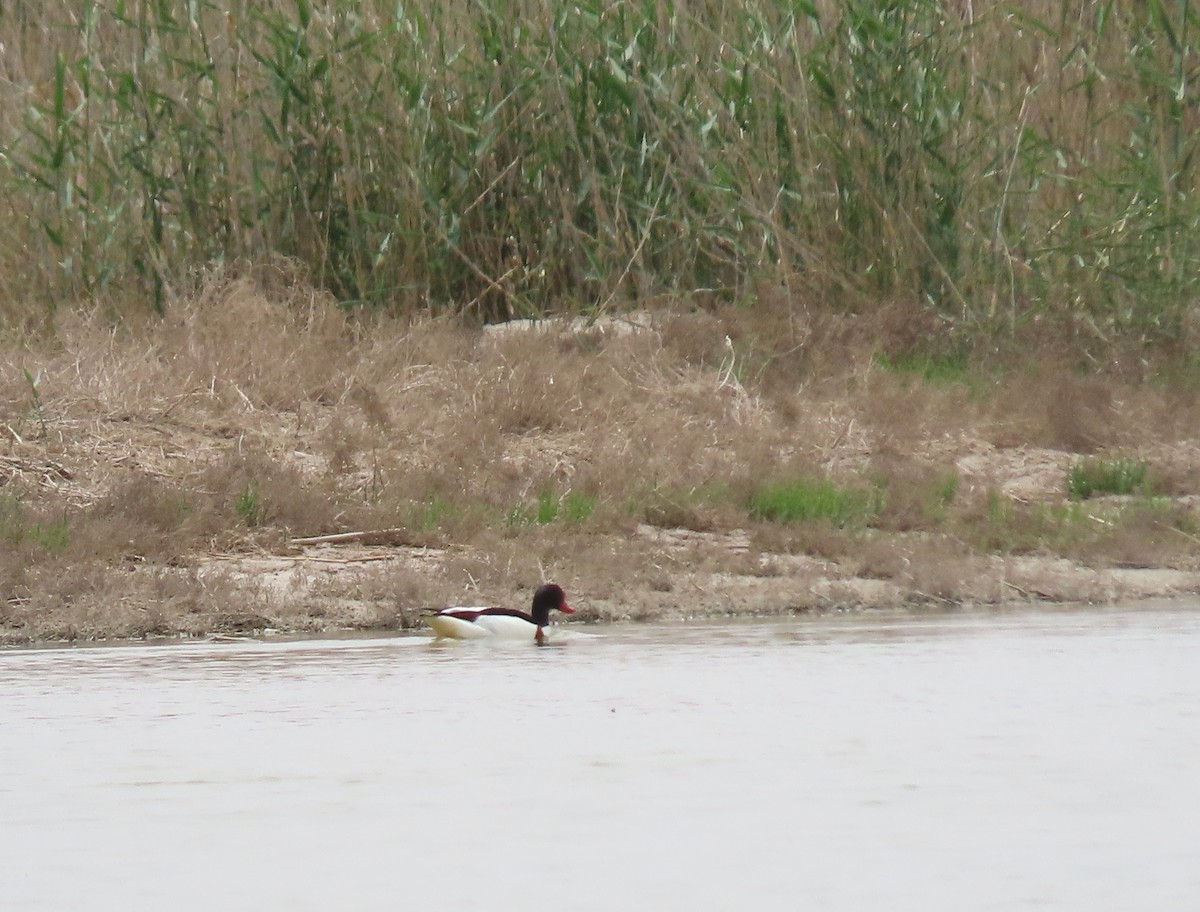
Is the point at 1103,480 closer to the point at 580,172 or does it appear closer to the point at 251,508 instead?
the point at 580,172

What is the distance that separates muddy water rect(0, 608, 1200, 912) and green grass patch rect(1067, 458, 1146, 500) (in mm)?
2596

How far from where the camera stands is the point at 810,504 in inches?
382

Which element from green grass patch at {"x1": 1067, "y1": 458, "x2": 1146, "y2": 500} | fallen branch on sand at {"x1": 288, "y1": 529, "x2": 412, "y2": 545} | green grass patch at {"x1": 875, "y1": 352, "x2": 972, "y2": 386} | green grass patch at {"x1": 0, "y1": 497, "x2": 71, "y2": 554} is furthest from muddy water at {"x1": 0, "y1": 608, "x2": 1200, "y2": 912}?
green grass patch at {"x1": 875, "y1": 352, "x2": 972, "y2": 386}

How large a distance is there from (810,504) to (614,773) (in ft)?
15.0

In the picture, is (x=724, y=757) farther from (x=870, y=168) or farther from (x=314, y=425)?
(x=870, y=168)

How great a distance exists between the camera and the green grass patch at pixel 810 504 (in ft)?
31.8

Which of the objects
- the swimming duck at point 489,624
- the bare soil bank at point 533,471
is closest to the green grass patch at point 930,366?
the bare soil bank at point 533,471

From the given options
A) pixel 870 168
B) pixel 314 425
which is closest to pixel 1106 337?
pixel 870 168

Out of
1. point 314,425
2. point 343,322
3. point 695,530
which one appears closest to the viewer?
point 695,530

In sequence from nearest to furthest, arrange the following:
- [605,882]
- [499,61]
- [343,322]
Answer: [605,882]
[343,322]
[499,61]

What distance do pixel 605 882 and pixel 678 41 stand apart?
8966 mm

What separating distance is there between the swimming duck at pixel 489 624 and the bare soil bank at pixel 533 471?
0.51m

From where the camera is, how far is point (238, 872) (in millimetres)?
4234

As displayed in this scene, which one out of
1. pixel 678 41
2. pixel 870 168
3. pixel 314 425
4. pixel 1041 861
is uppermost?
pixel 678 41
